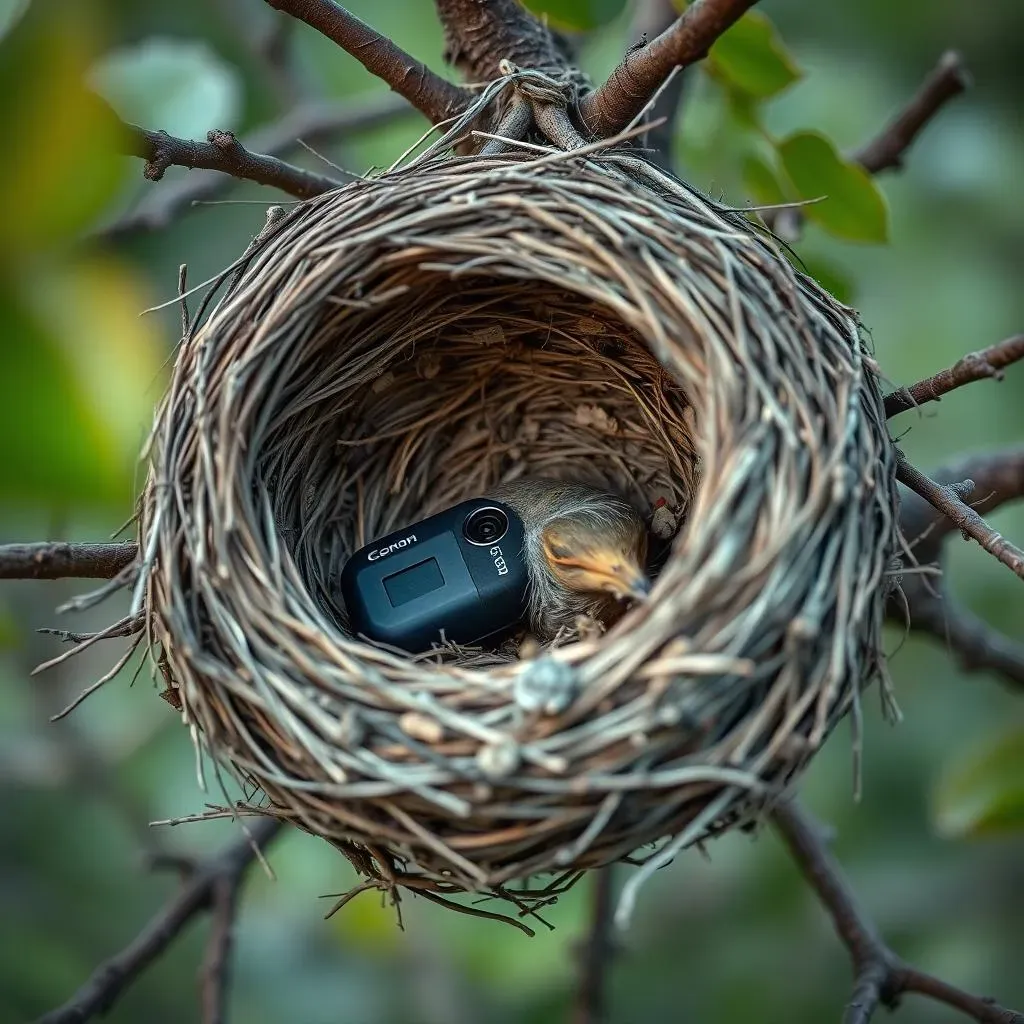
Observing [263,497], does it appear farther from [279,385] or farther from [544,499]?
[544,499]

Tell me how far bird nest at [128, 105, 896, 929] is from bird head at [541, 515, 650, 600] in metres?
0.09

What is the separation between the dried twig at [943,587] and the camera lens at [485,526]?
58cm

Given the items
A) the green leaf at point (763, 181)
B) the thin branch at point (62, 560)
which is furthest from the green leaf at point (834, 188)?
the thin branch at point (62, 560)

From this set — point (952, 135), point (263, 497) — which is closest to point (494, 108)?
point (263, 497)

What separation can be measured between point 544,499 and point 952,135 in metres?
1.73

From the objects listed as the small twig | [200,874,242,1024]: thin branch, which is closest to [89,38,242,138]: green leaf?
[200,874,242,1024]: thin branch

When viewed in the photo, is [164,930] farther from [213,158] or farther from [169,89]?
[169,89]

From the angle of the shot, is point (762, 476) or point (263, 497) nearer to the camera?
point (762, 476)

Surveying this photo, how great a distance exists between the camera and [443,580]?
1.55 m

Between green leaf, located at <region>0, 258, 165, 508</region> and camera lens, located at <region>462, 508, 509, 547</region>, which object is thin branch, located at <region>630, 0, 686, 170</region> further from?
green leaf, located at <region>0, 258, 165, 508</region>

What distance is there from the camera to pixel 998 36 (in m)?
2.86

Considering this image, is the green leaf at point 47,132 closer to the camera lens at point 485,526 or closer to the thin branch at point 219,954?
the camera lens at point 485,526

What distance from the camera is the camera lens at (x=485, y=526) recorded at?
63.0 inches

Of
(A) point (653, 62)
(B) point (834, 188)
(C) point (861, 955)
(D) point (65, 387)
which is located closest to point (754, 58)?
(B) point (834, 188)
